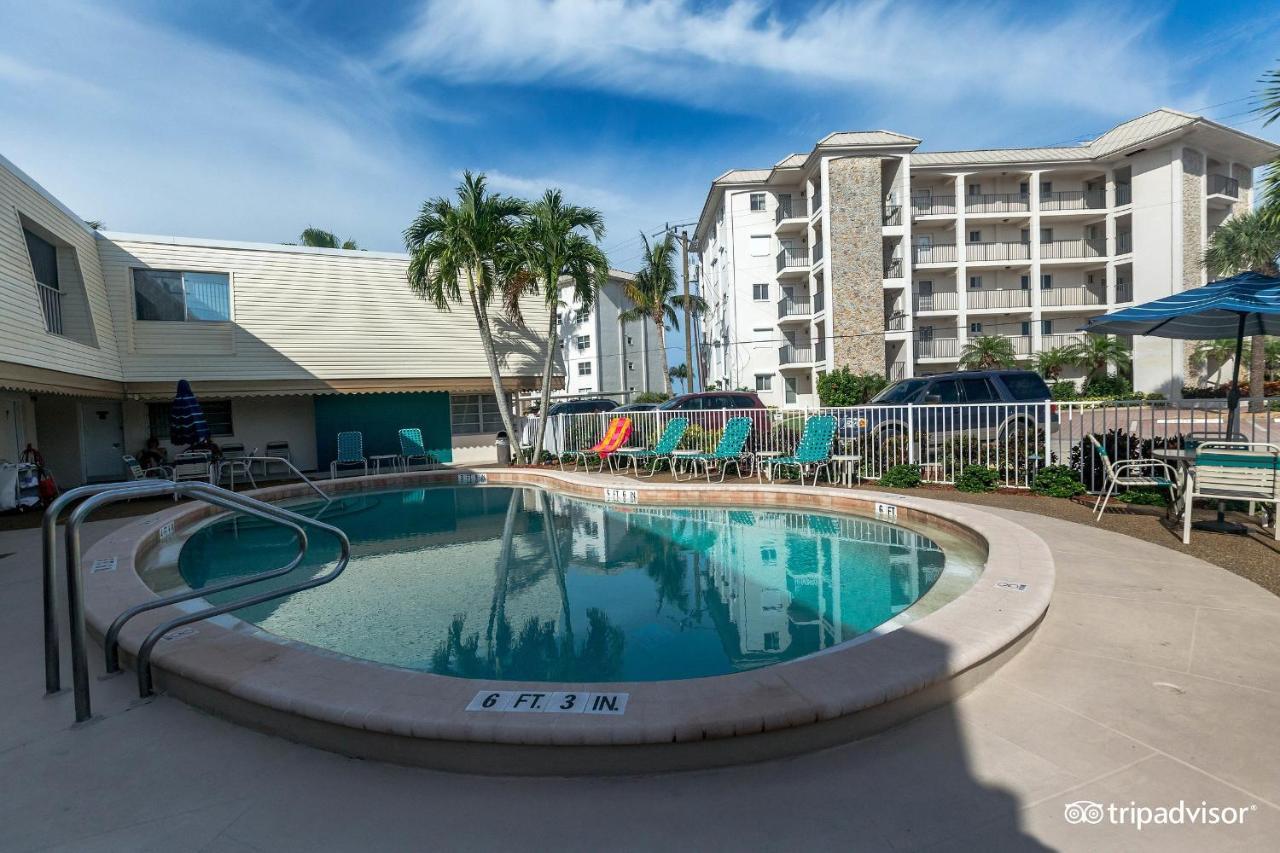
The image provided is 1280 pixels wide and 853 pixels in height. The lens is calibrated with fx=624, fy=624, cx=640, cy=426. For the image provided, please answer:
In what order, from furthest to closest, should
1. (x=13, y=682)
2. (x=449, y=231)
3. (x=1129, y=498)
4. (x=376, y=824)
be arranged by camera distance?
(x=449, y=231) < (x=1129, y=498) < (x=13, y=682) < (x=376, y=824)

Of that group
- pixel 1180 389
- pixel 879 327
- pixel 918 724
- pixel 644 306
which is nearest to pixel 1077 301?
pixel 1180 389

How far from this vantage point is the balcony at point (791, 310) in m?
33.7

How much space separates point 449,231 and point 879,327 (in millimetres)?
22280

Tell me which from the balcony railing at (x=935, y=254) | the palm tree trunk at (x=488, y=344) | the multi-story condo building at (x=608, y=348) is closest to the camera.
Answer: the palm tree trunk at (x=488, y=344)

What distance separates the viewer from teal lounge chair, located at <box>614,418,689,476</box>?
12.9 m

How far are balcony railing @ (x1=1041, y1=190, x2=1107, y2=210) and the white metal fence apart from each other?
2739 centimetres

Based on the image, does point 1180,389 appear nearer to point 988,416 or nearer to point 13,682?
point 988,416

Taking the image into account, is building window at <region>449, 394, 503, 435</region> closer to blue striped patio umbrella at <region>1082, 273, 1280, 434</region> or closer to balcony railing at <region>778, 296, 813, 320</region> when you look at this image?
blue striped patio umbrella at <region>1082, 273, 1280, 434</region>

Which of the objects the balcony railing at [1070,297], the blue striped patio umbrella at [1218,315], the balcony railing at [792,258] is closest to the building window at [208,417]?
the blue striped patio umbrella at [1218,315]

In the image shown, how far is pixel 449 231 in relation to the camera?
14805 millimetres

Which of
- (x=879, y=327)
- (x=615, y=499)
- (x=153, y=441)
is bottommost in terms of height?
(x=615, y=499)

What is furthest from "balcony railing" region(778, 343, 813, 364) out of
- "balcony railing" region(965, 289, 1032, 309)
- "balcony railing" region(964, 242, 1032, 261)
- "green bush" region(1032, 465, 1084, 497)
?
"green bush" region(1032, 465, 1084, 497)

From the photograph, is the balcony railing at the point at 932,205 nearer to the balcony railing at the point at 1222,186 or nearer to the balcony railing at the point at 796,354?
the balcony railing at the point at 796,354

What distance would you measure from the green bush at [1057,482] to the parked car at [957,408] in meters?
0.72
